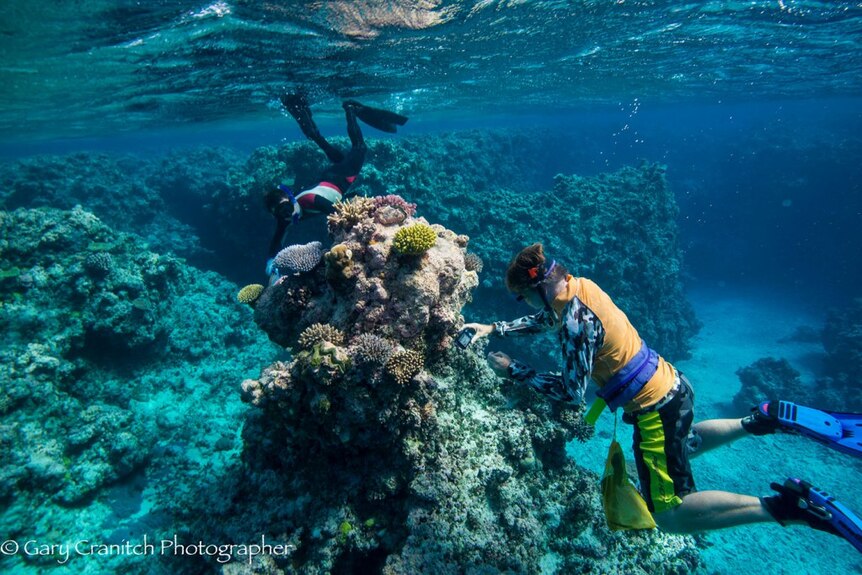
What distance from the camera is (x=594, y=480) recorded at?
543cm

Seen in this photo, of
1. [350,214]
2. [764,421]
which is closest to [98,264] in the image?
[350,214]

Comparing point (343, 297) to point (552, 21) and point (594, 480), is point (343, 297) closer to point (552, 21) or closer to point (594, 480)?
point (594, 480)

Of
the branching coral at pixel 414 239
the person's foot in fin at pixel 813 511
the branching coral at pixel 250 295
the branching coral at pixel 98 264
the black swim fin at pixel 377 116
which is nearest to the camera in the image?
the person's foot in fin at pixel 813 511

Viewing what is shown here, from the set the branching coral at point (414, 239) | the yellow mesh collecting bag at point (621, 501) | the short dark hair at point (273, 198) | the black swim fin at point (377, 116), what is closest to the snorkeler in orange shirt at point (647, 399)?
the yellow mesh collecting bag at point (621, 501)

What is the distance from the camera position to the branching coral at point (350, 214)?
464 cm

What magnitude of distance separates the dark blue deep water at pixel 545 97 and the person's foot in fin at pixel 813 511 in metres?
4.65

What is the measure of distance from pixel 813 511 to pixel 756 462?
9624 millimetres

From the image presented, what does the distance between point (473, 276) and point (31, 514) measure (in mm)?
8666

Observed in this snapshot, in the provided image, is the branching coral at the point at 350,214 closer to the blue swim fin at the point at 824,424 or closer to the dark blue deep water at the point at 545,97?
the blue swim fin at the point at 824,424

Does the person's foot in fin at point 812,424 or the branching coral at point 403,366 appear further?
the person's foot in fin at point 812,424

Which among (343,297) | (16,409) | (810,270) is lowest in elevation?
(810,270)

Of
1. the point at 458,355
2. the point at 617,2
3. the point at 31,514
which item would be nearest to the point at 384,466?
the point at 458,355

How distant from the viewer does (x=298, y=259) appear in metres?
4.43

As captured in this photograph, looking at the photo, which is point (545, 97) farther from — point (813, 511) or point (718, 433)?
point (813, 511)
